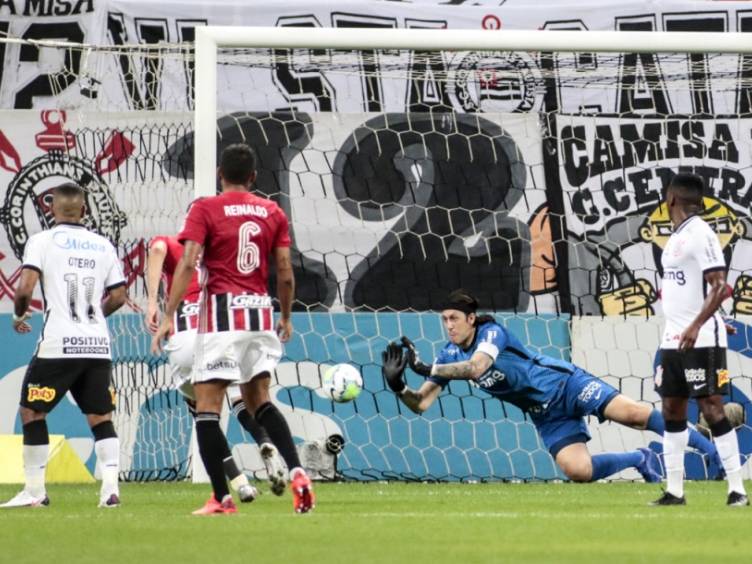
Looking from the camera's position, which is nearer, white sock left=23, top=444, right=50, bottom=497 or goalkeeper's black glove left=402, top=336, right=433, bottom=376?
white sock left=23, top=444, right=50, bottom=497

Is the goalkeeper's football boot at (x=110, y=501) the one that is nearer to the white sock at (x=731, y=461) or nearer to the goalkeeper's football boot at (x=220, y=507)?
the goalkeeper's football boot at (x=220, y=507)

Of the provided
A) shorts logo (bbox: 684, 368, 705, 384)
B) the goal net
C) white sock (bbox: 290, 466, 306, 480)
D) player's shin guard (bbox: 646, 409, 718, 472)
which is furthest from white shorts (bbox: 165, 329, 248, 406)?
player's shin guard (bbox: 646, 409, 718, 472)

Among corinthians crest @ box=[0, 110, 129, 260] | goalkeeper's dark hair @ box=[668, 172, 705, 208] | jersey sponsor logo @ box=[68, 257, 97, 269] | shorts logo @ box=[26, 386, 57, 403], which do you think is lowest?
shorts logo @ box=[26, 386, 57, 403]

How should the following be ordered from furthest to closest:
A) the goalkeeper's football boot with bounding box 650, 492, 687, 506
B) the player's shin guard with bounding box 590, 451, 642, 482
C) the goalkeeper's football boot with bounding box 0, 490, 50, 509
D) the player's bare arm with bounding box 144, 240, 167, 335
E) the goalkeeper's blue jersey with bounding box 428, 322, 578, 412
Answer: the player's shin guard with bounding box 590, 451, 642, 482
the goalkeeper's blue jersey with bounding box 428, 322, 578, 412
the player's bare arm with bounding box 144, 240, 167, 335
the goalkeeper's football boot with bounding box 0, 490, 50, 509
the goalkeeper's football boot with bounding box 650, 492, 687, 506

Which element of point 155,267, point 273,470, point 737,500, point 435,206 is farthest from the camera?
point 435,206

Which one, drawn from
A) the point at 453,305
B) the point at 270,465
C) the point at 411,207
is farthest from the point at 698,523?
the point at 411,207

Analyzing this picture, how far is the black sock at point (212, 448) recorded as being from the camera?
8391mm

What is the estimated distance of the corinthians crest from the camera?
531 inches

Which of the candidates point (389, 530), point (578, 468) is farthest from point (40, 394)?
point (578, 468)

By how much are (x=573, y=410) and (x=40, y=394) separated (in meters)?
4.11

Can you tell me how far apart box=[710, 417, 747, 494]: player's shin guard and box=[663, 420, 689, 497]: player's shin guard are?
0.19 metres

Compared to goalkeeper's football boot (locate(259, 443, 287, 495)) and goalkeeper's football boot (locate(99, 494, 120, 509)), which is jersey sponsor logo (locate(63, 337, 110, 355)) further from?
goalkeeper's football boot (locate(259, 443, 287, 495))

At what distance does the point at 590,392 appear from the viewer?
11688mm

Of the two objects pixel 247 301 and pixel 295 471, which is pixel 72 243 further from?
pixel 295 471
